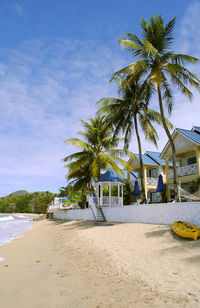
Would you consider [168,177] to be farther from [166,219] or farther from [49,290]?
[49,290]

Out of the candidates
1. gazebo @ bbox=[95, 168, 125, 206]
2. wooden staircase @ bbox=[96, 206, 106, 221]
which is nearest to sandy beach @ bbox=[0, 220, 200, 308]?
wooden staircase @ bbox=[96, 206, 106, 221]

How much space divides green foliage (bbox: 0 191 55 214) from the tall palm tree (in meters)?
47.4

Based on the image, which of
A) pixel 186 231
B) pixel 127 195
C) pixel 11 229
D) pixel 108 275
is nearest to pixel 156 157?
pixel 127 195

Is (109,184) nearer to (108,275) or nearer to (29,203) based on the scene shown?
(108,275)

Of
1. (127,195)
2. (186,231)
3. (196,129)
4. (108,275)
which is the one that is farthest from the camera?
(127,195)

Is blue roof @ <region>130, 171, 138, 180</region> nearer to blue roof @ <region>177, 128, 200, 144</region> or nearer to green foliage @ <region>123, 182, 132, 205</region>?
green foliage @ <region>123, 182, 132, 205</region>

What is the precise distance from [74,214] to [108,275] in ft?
64.3

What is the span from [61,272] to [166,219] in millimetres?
7785

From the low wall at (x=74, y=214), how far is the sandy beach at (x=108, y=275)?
11.0m

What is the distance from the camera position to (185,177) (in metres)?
20.6

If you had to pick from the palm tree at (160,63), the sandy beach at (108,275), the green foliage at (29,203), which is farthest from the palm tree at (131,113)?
the green foliage at (29,203)

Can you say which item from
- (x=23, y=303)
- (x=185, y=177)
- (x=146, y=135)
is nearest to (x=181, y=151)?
(x=185, y=177)

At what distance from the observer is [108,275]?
6391 millimetres

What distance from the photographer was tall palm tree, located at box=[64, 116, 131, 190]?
22.6 m
